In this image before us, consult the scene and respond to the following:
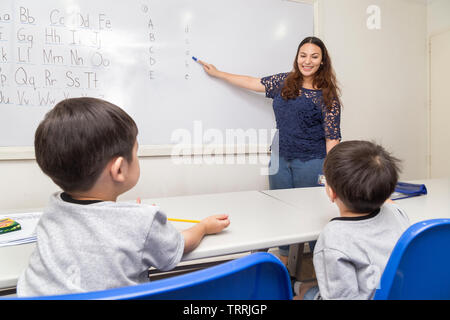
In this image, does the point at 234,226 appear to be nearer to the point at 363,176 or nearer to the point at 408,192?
the point at 363,176

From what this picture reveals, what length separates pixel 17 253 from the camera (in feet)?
2.60

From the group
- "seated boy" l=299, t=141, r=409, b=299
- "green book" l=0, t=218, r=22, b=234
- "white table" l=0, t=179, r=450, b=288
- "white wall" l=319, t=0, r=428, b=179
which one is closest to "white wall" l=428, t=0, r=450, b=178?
"white wall" l=319, t=0, r=428, b=179

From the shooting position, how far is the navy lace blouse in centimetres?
181

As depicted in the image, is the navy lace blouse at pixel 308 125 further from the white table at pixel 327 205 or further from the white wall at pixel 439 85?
the white wall at pixel 439 85

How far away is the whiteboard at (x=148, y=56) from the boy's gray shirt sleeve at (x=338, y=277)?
1440 millimetres

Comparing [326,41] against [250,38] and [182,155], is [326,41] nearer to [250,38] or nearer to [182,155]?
[250,38]

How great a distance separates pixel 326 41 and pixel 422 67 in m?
1.24

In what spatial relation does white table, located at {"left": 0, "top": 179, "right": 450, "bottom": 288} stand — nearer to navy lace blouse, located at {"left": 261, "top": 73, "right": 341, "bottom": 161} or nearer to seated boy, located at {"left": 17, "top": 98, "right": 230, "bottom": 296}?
seated boy, located at {"left": 17, "top": 98, "right": 230, "bottom": 296}

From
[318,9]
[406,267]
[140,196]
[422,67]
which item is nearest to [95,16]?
[140,196]

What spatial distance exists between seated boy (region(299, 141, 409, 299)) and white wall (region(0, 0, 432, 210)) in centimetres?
131

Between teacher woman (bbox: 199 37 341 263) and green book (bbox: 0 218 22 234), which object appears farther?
teacher woman (bbox: 199 37 341 263)

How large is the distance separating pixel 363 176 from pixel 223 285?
1.87 ft

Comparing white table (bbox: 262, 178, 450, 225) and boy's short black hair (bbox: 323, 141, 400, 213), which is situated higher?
boy's short black hair (bbox: 323, 141, 400, 213)

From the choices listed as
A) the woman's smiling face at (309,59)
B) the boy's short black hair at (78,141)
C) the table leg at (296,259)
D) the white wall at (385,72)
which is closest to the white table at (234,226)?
the boy's short black hair at (78,141)
